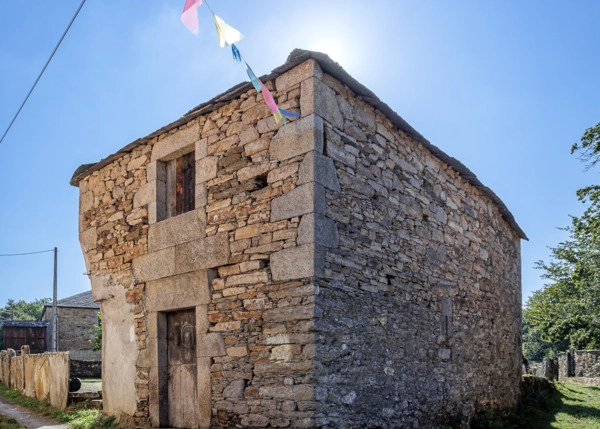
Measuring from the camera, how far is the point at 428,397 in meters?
6.74

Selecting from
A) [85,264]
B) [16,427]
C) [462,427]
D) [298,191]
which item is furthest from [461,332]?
[16,427]

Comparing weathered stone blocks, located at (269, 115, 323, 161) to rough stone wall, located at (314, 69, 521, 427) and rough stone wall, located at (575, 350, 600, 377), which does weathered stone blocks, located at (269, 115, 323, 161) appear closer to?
rough stone wall, located at (314, 69, 521, 427)

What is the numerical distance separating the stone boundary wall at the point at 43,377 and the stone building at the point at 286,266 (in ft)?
9.61

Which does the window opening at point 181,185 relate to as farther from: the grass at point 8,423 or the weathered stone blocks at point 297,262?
the grass at point 8,423

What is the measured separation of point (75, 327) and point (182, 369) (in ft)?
67.0

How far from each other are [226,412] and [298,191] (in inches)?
95.9

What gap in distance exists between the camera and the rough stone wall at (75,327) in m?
24.3

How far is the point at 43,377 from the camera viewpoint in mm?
11328

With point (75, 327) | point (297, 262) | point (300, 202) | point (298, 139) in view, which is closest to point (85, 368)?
point (75, 327)

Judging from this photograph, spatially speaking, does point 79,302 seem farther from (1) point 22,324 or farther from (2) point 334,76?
(2) point 334,76

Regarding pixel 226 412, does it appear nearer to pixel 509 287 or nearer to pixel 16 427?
pixel 16 427

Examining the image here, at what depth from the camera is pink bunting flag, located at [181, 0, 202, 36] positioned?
4184 millimetres

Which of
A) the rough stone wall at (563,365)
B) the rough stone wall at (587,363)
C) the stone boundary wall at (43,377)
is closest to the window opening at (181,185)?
the stone boundary wall at (43,377)

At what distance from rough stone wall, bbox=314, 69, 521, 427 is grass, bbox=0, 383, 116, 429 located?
379cm
